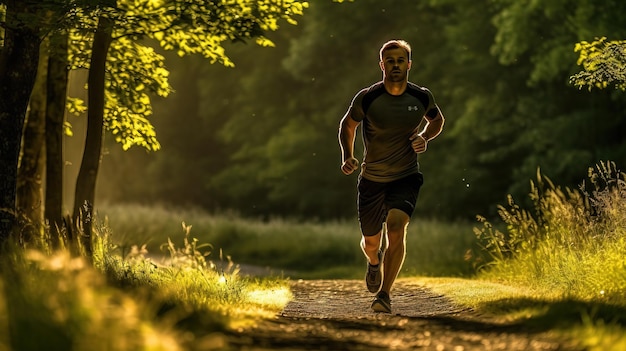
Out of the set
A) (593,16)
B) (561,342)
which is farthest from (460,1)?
(561,342)

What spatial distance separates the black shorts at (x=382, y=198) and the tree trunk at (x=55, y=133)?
16.5 ft

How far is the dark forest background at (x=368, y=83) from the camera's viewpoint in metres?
24.9

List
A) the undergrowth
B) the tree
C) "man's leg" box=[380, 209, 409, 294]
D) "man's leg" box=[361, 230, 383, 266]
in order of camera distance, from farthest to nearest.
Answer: the tree → "man's leg" box=[361, 230, 383, 266] → "man's leg" box=[380, 209, 409, 294] → the undergrowth

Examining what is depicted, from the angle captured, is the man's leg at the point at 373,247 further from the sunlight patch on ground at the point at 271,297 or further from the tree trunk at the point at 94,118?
the tree trunk at the point at 94,118

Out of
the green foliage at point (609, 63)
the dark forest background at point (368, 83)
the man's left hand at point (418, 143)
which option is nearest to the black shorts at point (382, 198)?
the man's left hand at point (418, 143)

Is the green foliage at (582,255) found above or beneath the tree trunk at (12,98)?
beneath

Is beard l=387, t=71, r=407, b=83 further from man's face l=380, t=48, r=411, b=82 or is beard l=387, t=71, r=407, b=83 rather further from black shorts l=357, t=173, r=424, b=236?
black shorts l=357, t=173, r=424, b=236

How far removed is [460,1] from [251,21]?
18.5 metres

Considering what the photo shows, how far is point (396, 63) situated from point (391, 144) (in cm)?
80

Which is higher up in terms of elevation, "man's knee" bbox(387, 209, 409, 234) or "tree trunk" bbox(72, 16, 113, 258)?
"tree trunk" bbox(72, 16, 113, 258)

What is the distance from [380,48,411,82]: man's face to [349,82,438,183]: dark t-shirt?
7.7 inches

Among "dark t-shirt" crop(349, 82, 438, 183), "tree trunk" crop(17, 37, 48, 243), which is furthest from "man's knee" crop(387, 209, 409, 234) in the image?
"tree trunk" crop(17, 37, 48, 243)

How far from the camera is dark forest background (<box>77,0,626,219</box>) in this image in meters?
24.9

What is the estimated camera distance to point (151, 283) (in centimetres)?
1038
